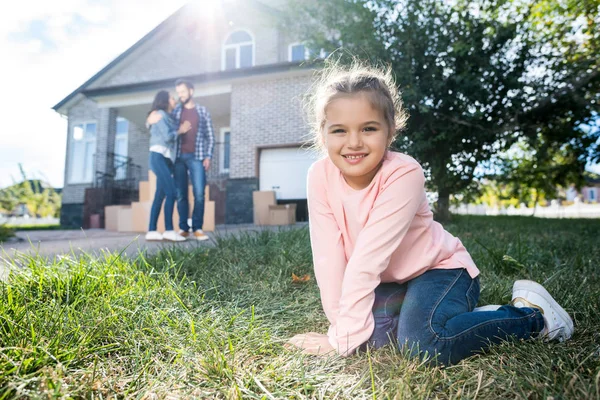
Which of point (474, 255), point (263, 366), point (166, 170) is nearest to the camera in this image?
point (263, 366)

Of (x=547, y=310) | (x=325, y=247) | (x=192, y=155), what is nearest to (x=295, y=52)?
(x=192, y=155)

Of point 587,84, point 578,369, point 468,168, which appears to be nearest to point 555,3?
point 587,84

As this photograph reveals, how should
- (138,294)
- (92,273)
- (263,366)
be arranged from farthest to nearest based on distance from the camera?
(92,273) → (138,294) → (263,366)

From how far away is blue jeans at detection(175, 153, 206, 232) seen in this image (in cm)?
525

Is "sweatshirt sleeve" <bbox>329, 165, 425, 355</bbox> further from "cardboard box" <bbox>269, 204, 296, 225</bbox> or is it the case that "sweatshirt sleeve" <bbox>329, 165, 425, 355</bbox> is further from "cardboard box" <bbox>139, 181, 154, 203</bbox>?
"cardboard box" <bbox>269, 204, 296, 225</bbox>

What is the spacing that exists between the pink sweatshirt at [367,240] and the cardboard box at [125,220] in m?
6.83

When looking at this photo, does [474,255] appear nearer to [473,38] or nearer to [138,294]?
[138,294]

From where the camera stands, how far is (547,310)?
5.18 ft

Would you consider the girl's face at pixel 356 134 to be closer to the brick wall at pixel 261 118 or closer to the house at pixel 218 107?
the house at pixel 218 107

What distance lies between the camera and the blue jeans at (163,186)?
4996 mm

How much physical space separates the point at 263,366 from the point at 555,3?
329 inches

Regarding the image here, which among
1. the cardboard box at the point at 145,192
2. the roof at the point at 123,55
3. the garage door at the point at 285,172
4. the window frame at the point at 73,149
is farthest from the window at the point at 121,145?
the cardboard box at the point at 145,192

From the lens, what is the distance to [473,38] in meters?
6.43

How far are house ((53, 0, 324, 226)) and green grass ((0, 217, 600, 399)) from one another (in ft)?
25.0
